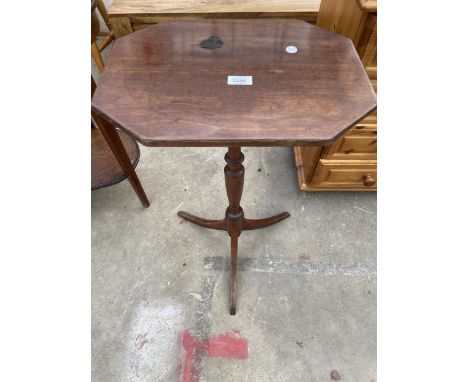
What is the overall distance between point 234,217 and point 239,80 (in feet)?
2.24

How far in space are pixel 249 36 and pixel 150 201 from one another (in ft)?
3.82

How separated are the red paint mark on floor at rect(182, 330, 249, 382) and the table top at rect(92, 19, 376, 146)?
3.31ft

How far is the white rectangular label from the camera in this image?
2.97 ft

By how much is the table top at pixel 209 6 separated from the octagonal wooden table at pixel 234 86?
3.14 feet

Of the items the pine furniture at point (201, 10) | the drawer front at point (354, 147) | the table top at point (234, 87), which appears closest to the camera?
the table top at point (234, 87)

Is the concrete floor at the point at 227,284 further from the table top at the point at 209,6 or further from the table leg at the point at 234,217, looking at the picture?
the table top at the point at 209,6

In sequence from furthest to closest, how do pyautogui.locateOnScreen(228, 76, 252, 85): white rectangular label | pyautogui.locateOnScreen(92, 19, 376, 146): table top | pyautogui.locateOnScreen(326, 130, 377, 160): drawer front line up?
pyautogui.locateOnScreen(326, 130, 377, 160): drawer front < pyautogui.locateOnScreen(228, 76, 252, 85): white rectangular label < pyautogui.locateOnScreen(92, 19, 376, 146): table top

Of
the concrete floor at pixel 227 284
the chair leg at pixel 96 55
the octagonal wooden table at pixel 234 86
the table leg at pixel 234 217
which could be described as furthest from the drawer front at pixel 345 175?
the chair leg at pixel 96 55

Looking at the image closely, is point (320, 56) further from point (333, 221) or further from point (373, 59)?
point (333, 221)

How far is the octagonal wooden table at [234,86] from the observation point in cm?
78

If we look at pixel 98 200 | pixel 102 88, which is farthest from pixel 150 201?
pixel 102 88

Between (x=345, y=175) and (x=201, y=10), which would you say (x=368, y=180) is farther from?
(x=201, y=10)

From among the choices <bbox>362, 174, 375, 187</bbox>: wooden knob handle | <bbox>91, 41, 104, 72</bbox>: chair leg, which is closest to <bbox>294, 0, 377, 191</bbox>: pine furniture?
<bbox>362, 174, 375, 187</bbox>: wooden knob handle

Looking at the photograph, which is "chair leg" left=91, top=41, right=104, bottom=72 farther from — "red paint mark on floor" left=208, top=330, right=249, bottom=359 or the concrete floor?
"red paint mark on floor" left=208, top=330, right=249, bottom=359
